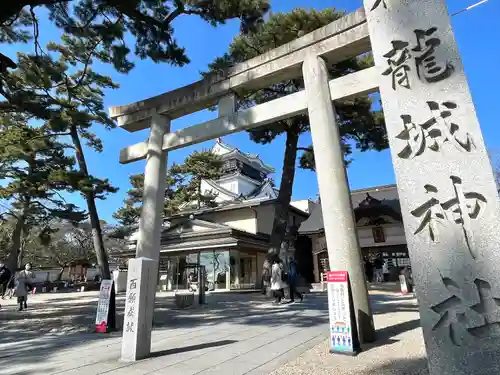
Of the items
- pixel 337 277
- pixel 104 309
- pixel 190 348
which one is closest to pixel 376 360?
pixel 337 277

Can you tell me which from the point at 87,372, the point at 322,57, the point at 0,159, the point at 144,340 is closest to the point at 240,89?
the point at 322,57

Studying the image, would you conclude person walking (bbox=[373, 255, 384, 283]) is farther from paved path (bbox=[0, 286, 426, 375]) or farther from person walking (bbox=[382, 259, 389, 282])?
paved path (bbox=[0, 286, 426, 375])

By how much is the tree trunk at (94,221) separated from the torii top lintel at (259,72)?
4778 millimetres

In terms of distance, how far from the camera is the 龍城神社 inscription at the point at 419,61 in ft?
10.5

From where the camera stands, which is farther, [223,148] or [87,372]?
[223,148]

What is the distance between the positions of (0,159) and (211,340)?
11.6 meters

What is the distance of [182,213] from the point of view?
2497cm

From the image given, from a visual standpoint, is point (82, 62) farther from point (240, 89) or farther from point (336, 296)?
point (336, 296)

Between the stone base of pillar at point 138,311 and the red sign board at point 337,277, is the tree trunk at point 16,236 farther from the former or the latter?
the red sign board at point 337,277

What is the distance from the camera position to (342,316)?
4.57m

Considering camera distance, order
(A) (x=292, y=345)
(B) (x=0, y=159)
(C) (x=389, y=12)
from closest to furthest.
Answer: (C) (x=389, y=12)
(A) (x=292, y=345)
(B) (x=0, y=159)

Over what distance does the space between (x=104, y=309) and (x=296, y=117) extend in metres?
10.1

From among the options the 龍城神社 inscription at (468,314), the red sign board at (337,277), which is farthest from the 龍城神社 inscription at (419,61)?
the red sign board at (337,277)

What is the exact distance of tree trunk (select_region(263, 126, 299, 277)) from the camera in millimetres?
14000
